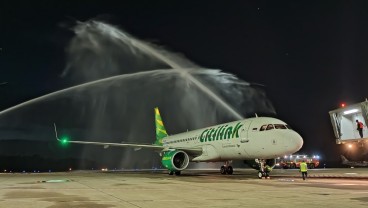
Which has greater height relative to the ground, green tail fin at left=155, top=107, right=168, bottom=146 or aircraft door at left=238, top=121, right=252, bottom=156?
green tail fin at left=155, top=107, right=168, bottom=146

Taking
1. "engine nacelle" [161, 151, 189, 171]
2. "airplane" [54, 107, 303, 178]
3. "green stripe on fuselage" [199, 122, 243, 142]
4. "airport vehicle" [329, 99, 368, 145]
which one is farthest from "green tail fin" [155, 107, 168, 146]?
"airport vehicle" [329, 99, 368, 145]

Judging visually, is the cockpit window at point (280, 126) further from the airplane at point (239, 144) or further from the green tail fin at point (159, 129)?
the green tail fin at point (159, 129)

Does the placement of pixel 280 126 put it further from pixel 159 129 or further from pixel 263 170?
pixel 159 129

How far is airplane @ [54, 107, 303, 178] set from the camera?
2395 centimetres

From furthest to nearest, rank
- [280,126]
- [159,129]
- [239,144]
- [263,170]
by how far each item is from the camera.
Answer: [159,129] → [239,144] → [263,170] → [280,126]

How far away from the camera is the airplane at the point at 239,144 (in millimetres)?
23953

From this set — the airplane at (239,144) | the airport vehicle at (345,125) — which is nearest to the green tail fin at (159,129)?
the airplane at (239,144)

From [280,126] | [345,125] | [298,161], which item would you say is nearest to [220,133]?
[280,126]

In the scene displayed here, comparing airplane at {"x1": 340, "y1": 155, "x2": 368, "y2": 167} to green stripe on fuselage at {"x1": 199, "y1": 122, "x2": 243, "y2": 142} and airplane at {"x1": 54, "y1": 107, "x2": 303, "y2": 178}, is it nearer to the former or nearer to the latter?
airplane at {"x1": 54, "y1": 107, "x2": 303, "y2": 178}

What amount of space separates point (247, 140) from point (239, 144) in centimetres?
108

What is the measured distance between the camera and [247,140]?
26.5 meters

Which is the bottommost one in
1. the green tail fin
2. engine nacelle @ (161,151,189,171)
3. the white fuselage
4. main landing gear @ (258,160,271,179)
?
main landing gear @ (258,160,271,179)

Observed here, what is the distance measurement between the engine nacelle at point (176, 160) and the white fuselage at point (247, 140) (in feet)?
4.36

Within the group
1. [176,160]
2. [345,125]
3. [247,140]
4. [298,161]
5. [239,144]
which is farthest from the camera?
[298,161]
